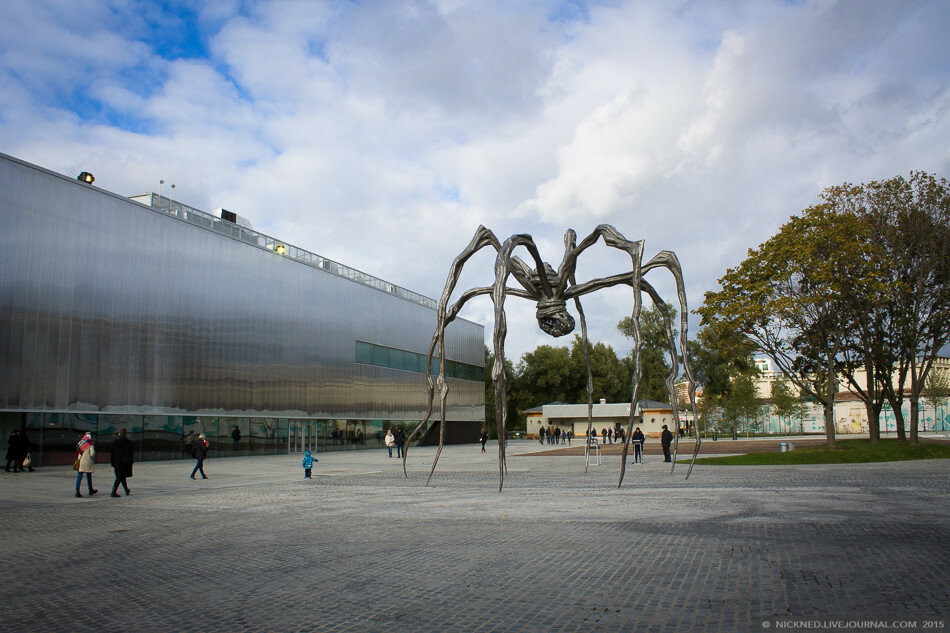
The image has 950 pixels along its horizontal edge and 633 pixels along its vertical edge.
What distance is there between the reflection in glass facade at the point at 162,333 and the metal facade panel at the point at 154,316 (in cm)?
6

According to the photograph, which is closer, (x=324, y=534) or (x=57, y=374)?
A: (x=324, y=534)

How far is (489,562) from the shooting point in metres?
6.54

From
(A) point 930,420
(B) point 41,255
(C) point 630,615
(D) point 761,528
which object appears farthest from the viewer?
(A) point 930,420

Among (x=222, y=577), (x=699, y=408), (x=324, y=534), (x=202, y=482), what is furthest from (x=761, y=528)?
(x=699, y=408)

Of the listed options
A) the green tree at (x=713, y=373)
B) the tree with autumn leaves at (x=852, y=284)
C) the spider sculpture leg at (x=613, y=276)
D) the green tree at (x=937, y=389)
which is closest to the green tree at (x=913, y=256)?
the tree with autumn leaves at (x=852, y=284)

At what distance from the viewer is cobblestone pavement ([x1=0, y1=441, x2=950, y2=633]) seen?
15.5 feet

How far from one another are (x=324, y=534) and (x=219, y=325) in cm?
2489

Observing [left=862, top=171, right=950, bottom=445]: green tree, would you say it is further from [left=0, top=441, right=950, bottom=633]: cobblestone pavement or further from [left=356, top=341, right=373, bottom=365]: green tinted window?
[left=356, top=341, right=373, bottom=365]: green tinted window

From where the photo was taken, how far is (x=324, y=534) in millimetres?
8602

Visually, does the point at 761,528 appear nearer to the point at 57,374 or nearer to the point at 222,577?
the point at 222,577

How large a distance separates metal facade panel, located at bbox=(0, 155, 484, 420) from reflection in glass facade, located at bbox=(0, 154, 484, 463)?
2.2 inches

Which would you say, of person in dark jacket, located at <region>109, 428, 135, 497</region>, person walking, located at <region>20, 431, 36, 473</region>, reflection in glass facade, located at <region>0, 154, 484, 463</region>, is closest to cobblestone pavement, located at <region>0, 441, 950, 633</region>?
person in dark jacket, located at <region>109, 428, 135, 497</region>

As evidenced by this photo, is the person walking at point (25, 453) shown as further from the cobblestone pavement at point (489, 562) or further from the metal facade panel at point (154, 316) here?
the cobblestone pavement at point (489, 562)

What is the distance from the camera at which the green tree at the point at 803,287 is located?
25.3 meters
